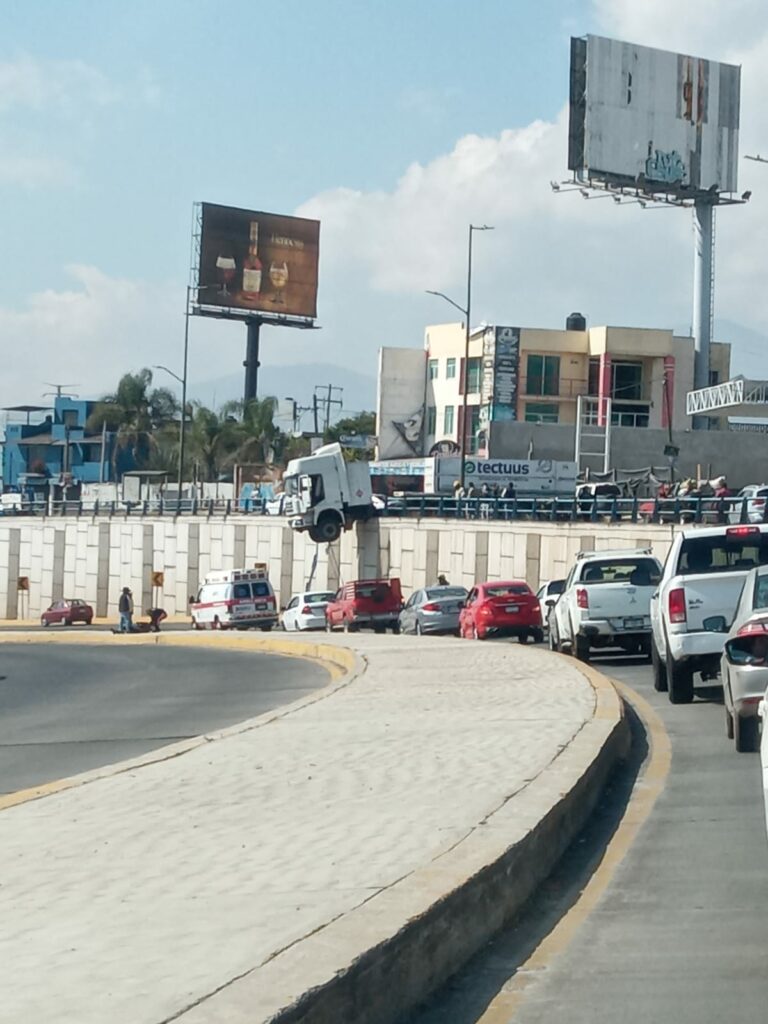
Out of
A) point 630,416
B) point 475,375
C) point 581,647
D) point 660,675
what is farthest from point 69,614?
point 660,675

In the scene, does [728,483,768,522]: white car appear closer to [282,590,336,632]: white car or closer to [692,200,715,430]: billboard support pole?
[282,590,336,632]: white car

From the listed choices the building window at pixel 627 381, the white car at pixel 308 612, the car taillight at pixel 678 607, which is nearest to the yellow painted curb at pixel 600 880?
the car taillight at pixel 678 607

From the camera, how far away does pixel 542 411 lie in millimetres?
100188

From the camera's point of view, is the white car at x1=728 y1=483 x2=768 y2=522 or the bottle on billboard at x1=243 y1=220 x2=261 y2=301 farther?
the bottle on billboard at x1=243 y1=220 x2=261 y2=301

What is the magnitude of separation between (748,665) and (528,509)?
42.6 meters

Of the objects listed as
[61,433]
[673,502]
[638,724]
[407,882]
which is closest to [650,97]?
[673,502]

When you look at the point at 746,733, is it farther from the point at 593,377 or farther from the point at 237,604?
the point at 593,377

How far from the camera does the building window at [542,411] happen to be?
99.5 m

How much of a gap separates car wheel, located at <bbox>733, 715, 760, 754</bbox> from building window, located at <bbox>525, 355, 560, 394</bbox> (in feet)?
283

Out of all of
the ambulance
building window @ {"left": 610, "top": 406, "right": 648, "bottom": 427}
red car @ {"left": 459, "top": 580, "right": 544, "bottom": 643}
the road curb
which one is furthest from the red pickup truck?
building window @ {"left": 610, "top": 406, "right": 648, "bottom": 427}

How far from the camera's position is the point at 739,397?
72.4 m

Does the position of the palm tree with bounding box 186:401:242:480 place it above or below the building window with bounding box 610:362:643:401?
below

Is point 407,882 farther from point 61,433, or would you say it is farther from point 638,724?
point 61,433

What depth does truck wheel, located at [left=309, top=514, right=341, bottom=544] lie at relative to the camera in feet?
204
